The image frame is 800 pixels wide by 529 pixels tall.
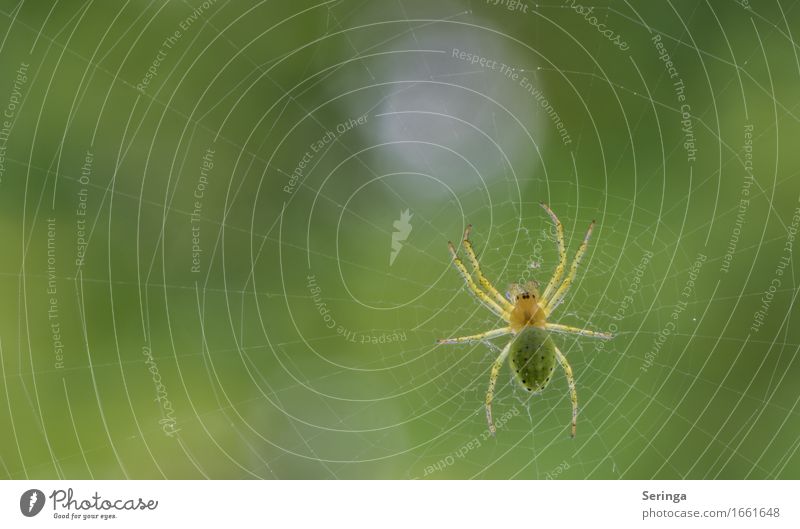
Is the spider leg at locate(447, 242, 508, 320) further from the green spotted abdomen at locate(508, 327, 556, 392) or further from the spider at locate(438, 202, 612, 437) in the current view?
the green spotted abdomen at locate(508, 327, 556, 392)

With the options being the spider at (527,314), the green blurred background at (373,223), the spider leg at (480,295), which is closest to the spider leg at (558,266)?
the spider at (527,314)

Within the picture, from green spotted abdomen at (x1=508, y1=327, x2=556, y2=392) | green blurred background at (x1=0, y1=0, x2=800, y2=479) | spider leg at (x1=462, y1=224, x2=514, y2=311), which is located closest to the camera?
green spotted abdomen at (x1=508, y1=327, x2=556, y2=392)

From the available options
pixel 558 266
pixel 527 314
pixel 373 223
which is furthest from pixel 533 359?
pixel 373 223

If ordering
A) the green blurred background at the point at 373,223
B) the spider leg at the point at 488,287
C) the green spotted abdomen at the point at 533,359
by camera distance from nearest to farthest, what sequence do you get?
the green spotted abdomen at the point at 533,359, the spider leg at the point at 488,287, the green blurred background at the point at 373,223

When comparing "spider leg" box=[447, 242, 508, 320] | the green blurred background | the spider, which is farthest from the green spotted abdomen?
the green blurred background

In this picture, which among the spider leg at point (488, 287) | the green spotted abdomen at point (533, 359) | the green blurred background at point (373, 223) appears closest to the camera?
the green spotted abdomen at point (533, 359)

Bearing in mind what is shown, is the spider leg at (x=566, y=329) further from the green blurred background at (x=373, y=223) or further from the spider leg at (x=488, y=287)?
the green blurred background at (x=373, y=223)

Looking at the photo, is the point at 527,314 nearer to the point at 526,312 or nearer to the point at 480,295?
the point at 526,312
